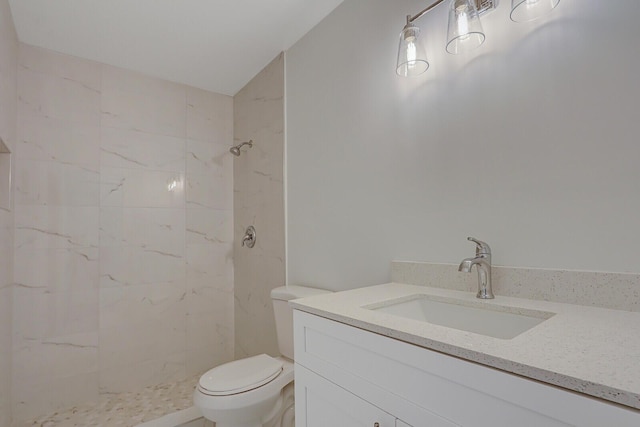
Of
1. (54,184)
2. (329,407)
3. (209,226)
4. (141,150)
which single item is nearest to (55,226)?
(54,184)

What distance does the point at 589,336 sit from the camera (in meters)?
0.68

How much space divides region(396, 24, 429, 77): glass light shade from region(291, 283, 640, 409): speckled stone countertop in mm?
903

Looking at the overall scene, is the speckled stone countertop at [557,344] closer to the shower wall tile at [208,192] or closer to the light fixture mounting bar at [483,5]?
the light fixture mounting bar at [483,5]

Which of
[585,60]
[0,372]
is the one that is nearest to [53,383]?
[0,372]

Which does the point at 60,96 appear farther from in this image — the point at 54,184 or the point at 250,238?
the point at 250,238

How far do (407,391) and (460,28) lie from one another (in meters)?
1.11

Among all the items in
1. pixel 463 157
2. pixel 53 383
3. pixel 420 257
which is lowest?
pixel 53 383

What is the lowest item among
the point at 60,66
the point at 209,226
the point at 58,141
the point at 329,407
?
the point at 329,407

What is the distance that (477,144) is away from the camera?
117cm

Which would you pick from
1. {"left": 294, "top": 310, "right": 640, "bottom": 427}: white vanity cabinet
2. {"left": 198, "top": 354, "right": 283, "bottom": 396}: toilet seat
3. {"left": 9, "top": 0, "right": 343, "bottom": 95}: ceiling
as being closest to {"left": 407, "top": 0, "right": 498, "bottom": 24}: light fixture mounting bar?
{"left": 9, "top": 0, "right": 343, "bottom": 95}: ceiling

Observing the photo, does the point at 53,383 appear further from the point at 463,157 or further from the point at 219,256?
the point at 463,157

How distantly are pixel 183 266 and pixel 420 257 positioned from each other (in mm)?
1901

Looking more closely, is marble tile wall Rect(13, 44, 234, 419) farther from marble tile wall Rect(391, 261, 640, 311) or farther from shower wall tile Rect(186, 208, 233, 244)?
marble tile wall Rect(391, 261, 640, 311)

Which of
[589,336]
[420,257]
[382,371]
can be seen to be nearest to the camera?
[589,336]
